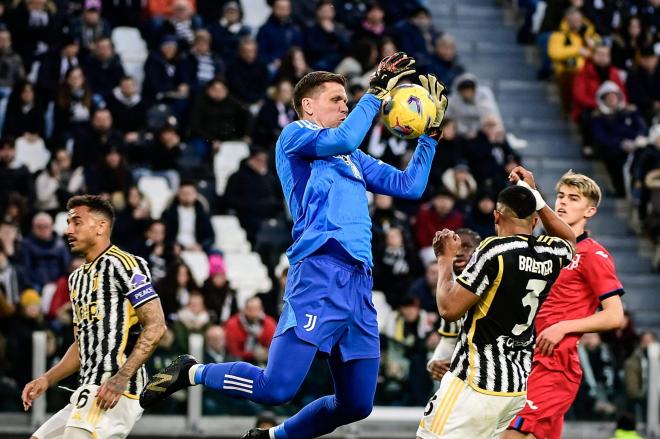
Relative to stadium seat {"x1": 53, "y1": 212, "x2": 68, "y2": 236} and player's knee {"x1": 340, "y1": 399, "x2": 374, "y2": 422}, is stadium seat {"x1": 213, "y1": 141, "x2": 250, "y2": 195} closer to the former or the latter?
stadium seat {"x1": 53, "y1": 212, "x2": 68, "y2": 236}

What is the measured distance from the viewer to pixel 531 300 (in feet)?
26.2


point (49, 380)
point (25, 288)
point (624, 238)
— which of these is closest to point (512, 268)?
point (49, 380)

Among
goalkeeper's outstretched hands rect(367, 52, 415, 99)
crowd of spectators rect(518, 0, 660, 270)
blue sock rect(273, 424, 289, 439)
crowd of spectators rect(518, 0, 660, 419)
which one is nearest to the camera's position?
goalkeeper's outstretched hands rect(367, 52, 415, 99)

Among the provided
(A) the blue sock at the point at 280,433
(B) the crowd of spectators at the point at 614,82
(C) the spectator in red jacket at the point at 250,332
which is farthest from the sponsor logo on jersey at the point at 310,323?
(B) the crowd of spectators at the point at 614,82

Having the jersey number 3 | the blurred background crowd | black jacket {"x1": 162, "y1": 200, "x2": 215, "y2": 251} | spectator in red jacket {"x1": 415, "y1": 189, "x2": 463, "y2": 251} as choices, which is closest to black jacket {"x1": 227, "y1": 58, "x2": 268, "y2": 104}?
the blurred background crowd

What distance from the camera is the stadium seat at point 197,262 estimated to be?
51.8 feet

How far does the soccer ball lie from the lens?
321 inches

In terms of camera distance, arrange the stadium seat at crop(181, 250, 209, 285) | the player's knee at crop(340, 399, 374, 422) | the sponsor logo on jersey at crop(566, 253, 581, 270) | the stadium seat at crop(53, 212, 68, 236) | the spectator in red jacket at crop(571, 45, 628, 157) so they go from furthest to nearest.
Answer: the spectator in red jacket at crop(571, 45, 628, 157)
the stadium seat at crop(53, 212, 68, 236)
the stadium seat at crop(181, 250, 209, 285)
the sponsor logo on jersey at crop(566, 253, 581, 270)
the player's knee at crop(340, 399, 374, 422)

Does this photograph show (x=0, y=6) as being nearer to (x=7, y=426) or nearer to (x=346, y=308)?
(x=7, y=426)

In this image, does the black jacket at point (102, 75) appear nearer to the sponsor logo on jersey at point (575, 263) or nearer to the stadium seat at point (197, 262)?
the stadium seat at point (197, 262)

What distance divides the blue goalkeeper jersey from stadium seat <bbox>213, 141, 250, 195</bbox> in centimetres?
890

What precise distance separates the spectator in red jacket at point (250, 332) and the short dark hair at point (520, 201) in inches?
269

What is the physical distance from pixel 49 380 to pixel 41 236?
6802 millimetres

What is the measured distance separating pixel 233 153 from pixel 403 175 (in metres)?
9.15
